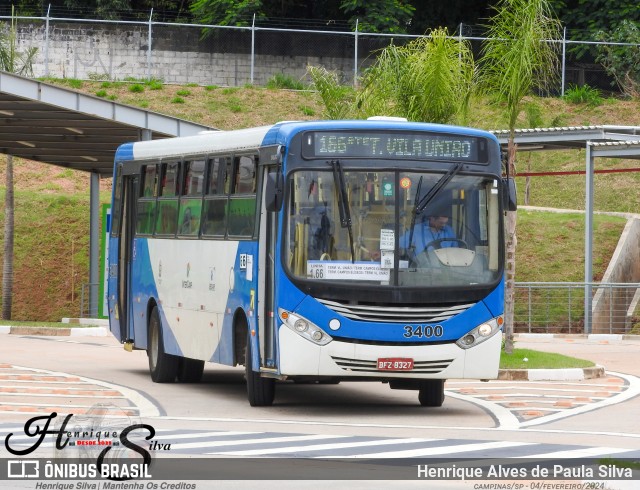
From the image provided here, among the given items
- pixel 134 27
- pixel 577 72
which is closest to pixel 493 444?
pixel 134 27

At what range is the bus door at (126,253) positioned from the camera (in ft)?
73.5

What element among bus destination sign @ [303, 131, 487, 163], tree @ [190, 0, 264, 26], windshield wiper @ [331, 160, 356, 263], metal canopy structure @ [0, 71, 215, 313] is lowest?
windshield wiper @ [331, 160, 356, 263]

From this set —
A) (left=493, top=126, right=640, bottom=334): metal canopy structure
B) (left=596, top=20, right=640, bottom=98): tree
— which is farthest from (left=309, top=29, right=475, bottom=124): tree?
(left=596, top=20, right=640, bottom=98): tree

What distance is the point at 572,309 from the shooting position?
36.9 m

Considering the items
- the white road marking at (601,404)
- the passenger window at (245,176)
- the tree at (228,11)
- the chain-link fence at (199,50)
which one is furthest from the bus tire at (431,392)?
the tree at (228,11)

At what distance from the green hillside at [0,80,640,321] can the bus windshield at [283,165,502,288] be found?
78.7ft

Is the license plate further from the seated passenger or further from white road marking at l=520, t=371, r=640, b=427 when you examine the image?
white road marking at l=520, t=371, r=640, b=427

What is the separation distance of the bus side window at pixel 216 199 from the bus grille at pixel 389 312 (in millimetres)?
2762

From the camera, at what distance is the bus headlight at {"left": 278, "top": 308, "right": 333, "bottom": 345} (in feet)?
52.2

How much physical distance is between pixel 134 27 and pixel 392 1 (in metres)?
10.5

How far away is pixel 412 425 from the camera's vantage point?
1538 centimetres

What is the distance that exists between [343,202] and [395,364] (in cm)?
183

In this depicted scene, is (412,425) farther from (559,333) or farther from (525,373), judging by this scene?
(559,333)

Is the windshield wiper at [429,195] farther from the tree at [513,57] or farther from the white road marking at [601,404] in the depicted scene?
the tree at [513,57]
